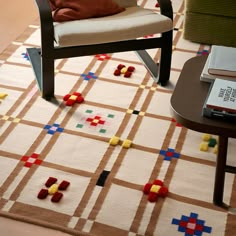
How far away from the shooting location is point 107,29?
7.81 ft

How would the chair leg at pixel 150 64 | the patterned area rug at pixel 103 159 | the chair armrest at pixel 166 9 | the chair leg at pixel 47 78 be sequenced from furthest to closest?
the chair leg at pixel 150 64 < the chair armrest at pixel 166 9 < the chair leg at pixel 47 78 < the patterned area rug at pixel 103 159

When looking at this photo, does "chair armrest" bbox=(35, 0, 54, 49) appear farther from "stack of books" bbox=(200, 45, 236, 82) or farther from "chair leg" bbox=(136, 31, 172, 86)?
"stack of books" bbox=(200, 45, 236, 82)

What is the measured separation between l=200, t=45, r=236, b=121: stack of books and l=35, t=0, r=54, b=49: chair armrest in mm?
812

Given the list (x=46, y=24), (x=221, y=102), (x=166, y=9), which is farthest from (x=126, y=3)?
(x=221, y=102)

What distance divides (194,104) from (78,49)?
0.86 metres

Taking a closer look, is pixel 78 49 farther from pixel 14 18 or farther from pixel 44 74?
pixel 14 18

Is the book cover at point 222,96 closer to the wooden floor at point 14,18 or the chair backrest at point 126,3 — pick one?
the chair backrest at point 126,3

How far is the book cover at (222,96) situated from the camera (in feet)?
5.48

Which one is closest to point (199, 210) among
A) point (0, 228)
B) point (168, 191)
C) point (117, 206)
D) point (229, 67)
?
point (168, 191)

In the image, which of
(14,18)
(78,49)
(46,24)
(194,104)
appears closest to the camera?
(194,104)

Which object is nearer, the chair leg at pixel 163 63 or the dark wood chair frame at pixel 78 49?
the dark wood chair frame at pixel 78 49

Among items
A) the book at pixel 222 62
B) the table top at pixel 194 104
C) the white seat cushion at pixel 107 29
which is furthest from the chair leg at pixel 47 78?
the book at pixel 222 62

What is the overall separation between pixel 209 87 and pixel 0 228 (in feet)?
3.36

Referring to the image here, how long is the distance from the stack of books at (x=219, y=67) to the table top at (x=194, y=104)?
4cm
